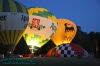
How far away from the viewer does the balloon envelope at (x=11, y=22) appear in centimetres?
1916

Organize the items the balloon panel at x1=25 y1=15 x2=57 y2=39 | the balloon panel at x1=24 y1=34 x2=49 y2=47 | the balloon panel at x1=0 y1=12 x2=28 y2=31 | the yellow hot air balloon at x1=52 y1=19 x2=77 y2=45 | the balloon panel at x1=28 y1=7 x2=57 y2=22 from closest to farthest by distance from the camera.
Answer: the balloon panel at x1=0 y1=12 x2=28 y2=31
the balloon panel at x1=24 y1=34 x2=49 y2=47
the balloon panel at x1=25 y1=15 x2=57 y2=39
the balloon panel at x1=28 y1=7 x2=57 y2=22
the yellow hot air balloon at x1=52 y1=19 x2=77 y2=45

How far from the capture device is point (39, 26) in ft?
72.0

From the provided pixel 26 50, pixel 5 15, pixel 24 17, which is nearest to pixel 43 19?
pixel 24 17

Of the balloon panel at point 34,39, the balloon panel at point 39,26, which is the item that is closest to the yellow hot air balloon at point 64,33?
the balloon panel at point 39,26

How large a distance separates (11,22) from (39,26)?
335cm

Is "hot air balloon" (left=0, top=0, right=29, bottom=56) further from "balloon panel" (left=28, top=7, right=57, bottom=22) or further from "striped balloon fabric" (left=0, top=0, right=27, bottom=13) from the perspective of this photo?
"balloon panel" (left=28, top=7, right=57, bottom=22)

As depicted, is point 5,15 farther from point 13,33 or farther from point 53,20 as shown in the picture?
point 53,20

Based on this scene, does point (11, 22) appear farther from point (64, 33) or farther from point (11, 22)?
point (64, 33)

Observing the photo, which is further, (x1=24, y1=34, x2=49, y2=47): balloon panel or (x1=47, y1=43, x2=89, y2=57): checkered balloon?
(x1=24, y1=34, x2=49, y2=47): balloon panel

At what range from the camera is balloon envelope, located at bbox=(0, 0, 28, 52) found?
19.2 m

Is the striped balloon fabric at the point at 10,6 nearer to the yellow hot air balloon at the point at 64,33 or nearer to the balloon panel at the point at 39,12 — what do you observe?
the balloon panel at the point at 39,12

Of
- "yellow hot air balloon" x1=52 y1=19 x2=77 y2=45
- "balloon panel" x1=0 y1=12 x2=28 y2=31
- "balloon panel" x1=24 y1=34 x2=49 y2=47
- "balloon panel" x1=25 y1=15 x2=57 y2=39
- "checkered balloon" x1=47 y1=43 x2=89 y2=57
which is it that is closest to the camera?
"checkered balloon" x1=47 y1=43 x2=89 y2=57

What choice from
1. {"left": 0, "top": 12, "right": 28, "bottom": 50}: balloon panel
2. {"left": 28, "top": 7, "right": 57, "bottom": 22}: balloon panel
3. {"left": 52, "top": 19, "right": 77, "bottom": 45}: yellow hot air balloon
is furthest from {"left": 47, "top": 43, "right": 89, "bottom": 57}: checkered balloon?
{"left": 52, "top": 19, "right": 77, "bottom": 45}: yellow hot air balloon

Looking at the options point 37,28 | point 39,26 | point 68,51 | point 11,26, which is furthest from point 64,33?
point 11,26
